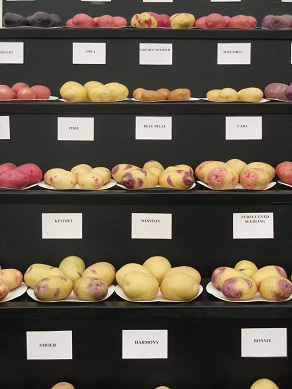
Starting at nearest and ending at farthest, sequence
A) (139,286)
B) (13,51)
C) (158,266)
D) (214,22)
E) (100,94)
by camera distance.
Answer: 1. (139,286)
2. (158,266)
3. (100,94)
4. (13,51)
5. (214,22)

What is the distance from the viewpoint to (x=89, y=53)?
187 centimetres

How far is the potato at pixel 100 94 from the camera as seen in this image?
167cm

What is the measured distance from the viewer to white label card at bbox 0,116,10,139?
1.63 metres

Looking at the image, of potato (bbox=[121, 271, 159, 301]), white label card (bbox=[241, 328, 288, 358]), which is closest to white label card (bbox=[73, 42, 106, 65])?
potato (bbox=[121, 271, 159, 301])

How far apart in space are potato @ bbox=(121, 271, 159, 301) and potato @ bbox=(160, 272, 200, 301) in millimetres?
27

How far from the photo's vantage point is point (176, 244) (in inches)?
56.8

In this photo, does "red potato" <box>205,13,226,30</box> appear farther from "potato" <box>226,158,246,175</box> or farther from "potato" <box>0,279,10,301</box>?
"potato" <box>0,279,10,301</box>

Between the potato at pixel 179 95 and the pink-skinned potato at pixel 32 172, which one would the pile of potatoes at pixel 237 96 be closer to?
the potato at pixel 179 95

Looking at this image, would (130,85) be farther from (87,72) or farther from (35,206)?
(35,206)

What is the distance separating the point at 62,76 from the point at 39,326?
91cm

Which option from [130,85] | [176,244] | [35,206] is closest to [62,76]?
[130,85]

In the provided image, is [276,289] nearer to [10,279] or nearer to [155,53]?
[10,279]

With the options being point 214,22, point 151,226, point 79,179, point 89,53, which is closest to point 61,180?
point 79,179

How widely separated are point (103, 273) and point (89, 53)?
86 centimetres
